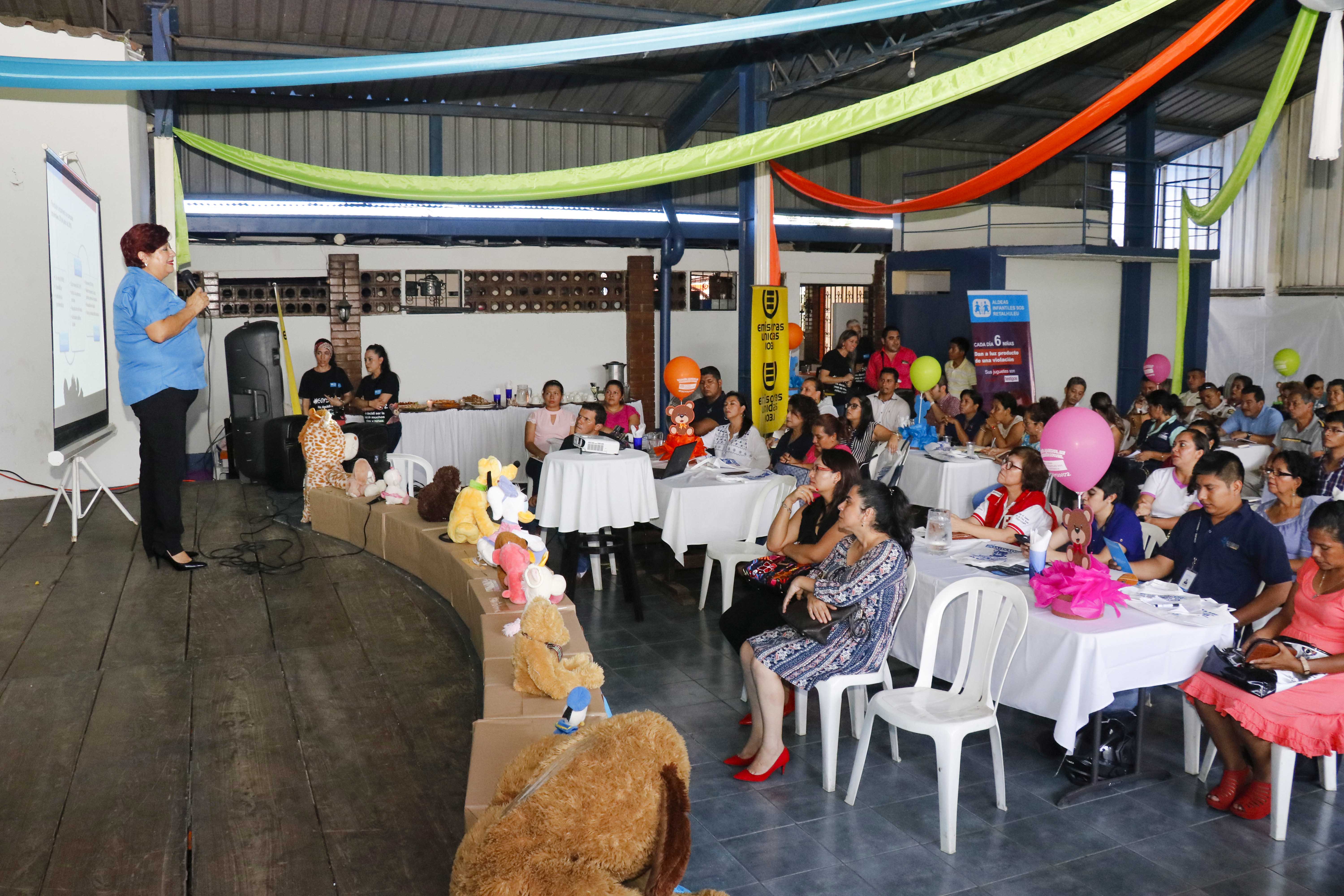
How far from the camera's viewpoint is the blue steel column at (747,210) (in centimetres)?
882

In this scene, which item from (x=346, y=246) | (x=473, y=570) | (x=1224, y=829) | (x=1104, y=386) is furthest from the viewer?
(x=1104, y=386)

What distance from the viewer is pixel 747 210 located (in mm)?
8898

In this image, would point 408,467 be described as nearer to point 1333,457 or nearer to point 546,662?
point 546,662

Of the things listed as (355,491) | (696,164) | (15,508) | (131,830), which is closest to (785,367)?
(696,164)

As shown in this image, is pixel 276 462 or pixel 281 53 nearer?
pixel 276 462

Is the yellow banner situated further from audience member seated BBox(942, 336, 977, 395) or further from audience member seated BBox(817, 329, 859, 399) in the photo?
audience member seated BBox(942, 336, 977, 395)

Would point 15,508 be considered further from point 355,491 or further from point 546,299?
point 546,299

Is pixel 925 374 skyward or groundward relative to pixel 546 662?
skyward

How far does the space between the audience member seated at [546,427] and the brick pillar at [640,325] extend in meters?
4.49

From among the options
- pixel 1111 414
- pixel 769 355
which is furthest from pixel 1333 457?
pixel 769 355

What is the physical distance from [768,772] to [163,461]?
2972 millimetres

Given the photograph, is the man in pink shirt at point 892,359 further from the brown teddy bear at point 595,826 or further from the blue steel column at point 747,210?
the brown teddy bear at point 595,826

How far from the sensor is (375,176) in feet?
18.3

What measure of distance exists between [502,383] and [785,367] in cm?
403
